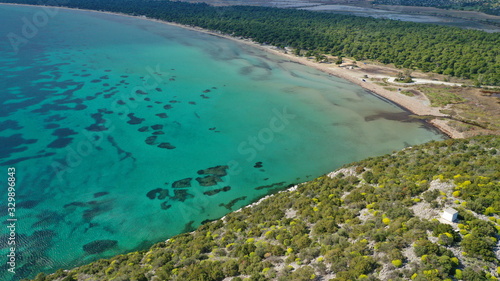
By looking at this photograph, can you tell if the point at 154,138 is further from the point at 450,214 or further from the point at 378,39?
the point at 378,39

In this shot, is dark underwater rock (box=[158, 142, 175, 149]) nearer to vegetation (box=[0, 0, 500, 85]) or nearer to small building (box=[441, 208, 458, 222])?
small building (box=[441, 208, 458, 222])

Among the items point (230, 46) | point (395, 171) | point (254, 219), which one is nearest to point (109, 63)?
point (230, 46)

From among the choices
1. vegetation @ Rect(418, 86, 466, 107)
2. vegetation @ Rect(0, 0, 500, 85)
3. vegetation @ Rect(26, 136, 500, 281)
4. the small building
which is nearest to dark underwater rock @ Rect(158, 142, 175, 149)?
vegetation @ Rect(26, 136, 500, 281)

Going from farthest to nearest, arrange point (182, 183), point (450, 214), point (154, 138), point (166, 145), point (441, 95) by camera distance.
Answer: point (441, 95)
point (154, 138)
point (166, 145)
point (182, 183)
point (450, 214)

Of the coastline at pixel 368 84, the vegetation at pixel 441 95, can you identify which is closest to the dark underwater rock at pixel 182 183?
the coastline at pixel 368 84

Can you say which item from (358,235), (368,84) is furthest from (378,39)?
(358,235)

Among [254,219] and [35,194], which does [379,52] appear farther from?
[35,194]
